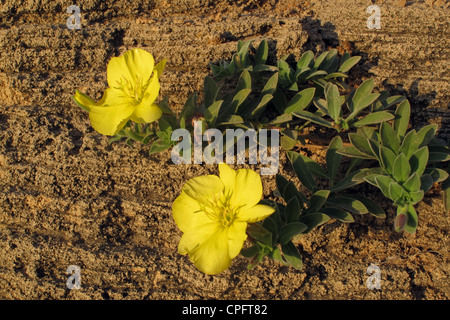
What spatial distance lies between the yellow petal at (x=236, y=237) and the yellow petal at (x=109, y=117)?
0.66 meters

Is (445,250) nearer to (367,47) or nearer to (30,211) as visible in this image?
(367,47)

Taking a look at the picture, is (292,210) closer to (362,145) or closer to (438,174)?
(362,145)

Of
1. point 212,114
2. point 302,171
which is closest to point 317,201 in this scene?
point 302,171

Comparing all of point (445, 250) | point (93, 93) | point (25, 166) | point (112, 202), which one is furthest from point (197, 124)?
point (445, 250)

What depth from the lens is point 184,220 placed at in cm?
172

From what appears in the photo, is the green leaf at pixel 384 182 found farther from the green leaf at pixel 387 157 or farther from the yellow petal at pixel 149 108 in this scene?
the yellow petal at pixel 149 108

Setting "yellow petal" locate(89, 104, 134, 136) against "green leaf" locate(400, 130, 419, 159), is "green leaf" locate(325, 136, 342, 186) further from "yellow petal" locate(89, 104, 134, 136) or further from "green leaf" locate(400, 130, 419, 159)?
"yellow petal" locate(89, 104, 134, 136)

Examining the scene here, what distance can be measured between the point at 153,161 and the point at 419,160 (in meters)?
1.31

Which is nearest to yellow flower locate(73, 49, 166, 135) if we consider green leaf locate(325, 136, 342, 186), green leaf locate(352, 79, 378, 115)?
green leaf locate(325, 136, 342, 186)

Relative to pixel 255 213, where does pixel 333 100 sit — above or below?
above

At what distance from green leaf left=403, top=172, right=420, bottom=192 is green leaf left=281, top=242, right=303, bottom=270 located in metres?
0.55

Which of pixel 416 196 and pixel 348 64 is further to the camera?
pixel 348 64

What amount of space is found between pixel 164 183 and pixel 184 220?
500mm

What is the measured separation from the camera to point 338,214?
1.83m
